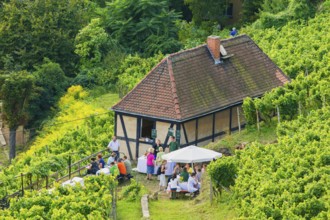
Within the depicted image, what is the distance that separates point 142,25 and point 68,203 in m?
30.4

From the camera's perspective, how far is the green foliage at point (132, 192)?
114 feet

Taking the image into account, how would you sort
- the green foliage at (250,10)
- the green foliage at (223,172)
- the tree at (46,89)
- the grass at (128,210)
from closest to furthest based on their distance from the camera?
1. the green foliage at (223,172)
2. the grass at (128,210)
3. the tree at (46,89)
4. the green foliage at (250,10)

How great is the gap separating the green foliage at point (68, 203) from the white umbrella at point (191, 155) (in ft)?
12.1

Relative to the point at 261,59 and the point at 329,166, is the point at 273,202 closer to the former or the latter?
the point at 329,166

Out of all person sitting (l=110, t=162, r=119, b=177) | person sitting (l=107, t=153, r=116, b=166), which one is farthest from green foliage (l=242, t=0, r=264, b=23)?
person sitting (l=110, t=162, r=119, b=177)

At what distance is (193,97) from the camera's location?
4088 centimetres

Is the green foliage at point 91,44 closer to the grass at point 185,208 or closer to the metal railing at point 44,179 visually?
the metal railing at point 44,179

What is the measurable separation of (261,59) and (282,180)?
14.0 metres

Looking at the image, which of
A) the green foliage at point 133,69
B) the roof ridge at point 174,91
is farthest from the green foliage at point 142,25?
the roof ridge at point 174,91

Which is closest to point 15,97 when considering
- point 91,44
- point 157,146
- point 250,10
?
point 91,44

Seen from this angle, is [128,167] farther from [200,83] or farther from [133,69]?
[133,69]

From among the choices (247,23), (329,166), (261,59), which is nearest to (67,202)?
(329,166)

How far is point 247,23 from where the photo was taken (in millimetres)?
61969

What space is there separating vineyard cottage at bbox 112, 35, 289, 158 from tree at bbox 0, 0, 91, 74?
18.6m
